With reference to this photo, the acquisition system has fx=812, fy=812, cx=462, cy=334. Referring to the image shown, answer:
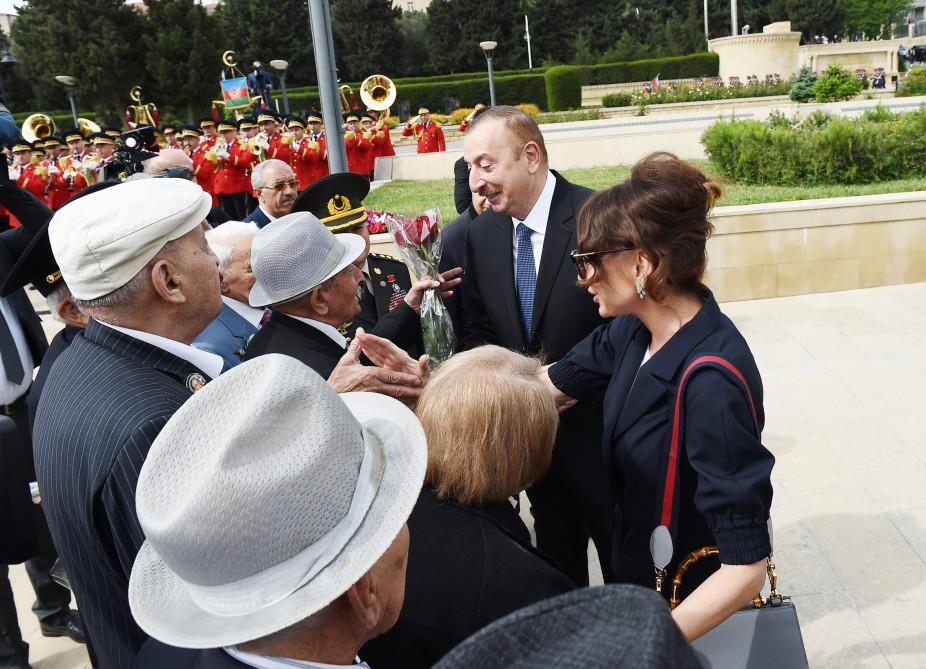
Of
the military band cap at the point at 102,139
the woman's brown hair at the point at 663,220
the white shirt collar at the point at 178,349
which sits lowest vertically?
the white shirt collar at the point at 178,349

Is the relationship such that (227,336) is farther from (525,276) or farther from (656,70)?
(656,70)

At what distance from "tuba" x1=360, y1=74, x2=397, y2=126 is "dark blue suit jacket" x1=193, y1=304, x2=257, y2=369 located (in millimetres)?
18268

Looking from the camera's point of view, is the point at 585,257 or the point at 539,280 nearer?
the point at 585,257

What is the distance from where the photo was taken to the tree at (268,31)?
181ft

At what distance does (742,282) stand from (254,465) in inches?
308

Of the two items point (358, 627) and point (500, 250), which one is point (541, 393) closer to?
point (358, 627)

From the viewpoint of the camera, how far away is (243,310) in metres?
3.78

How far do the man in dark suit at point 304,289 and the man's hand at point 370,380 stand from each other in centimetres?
20

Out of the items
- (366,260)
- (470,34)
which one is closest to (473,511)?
(366,260)

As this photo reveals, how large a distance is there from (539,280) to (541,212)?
0.30 meters

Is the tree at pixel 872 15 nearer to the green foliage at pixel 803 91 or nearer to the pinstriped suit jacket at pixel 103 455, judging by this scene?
the green foliage at pixel 803 91

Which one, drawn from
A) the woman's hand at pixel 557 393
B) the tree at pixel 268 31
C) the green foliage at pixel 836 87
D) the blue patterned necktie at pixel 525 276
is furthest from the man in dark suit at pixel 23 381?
the tree at pixel 268 31

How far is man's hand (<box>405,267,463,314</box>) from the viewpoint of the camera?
3.24 metres

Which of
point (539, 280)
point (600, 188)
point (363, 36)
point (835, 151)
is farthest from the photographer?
Result: point (363, 36)
